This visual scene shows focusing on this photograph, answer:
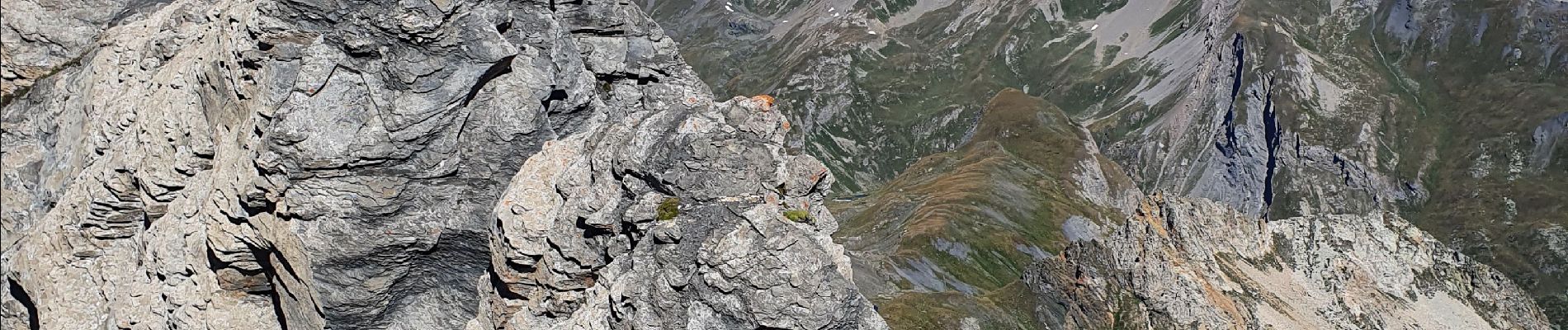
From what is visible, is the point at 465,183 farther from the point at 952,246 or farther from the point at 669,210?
the point at 952,246

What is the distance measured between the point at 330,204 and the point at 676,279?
958cm

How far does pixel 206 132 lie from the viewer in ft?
106

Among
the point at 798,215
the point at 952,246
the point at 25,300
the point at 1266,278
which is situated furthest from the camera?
the point at 952,246

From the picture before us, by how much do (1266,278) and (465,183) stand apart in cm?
9344

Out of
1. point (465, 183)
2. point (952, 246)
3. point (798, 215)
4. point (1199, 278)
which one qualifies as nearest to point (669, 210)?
point (798, 215)

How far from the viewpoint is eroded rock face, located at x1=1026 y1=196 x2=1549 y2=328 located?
8175 centimetres

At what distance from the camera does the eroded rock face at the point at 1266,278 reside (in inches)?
3219

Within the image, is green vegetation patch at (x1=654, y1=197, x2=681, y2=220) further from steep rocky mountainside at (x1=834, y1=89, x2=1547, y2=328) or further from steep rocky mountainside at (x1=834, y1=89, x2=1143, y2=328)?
steep rocky mountainside at (x1=834, y1=89, x2=1143, y2=328)

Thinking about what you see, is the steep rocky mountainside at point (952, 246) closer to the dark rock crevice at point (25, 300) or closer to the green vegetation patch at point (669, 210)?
the dark rock crevice at point (25, 300)

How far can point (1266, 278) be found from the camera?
103m

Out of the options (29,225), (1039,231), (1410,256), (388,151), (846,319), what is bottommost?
(1039,231)

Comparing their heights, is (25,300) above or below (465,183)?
below

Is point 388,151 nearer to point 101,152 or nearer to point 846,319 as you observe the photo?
point 846,319

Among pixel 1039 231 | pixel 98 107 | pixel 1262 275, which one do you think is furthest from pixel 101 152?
pixel 1039 231
